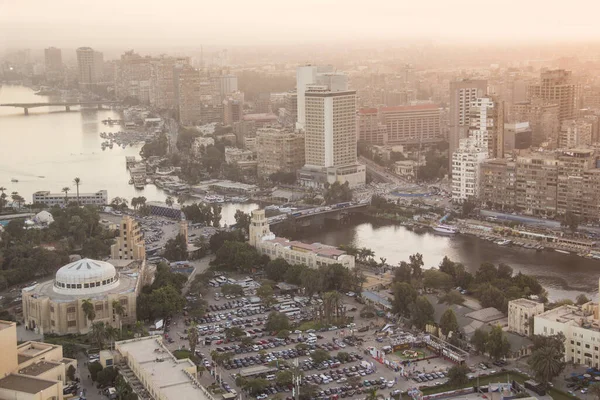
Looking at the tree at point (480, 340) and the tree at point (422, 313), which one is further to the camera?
the tree at point (422, 313)

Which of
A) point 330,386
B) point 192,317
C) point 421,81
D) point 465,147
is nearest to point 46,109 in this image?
point 421,81

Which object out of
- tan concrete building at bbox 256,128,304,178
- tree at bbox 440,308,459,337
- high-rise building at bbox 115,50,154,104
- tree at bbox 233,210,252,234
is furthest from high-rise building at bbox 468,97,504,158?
high-rise building at bbox 115,50,154,104

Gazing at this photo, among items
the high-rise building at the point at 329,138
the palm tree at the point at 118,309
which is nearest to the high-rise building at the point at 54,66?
the high-rise building at the point at 329,138

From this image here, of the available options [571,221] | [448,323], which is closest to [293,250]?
[448,323]

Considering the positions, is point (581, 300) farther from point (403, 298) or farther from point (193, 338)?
point (193, 338)

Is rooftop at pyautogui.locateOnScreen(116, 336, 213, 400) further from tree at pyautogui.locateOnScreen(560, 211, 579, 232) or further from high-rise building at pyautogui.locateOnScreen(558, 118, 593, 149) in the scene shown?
high-rise building at pyautogui.locateOnScreen(558, 118, 593, 149)

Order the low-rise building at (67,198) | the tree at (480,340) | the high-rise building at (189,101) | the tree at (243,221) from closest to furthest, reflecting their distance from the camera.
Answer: the tree at (480,340) < the tree at (243,221) < the low-rise building at (67,198) < the high-rise building at (189,101)

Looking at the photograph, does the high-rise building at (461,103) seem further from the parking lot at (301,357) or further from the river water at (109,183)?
the parking lot at (301,357)
